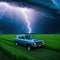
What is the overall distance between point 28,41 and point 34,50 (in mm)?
197

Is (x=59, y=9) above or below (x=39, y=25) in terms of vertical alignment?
above

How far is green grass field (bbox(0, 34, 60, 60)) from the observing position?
3.03 m

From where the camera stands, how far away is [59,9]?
10.8ft

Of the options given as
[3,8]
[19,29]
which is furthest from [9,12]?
[19,29]

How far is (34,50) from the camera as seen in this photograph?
10.2 ft

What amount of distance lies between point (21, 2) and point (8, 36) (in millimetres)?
709

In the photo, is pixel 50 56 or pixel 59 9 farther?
pixel 59 9

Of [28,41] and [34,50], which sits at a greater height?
[28,41]

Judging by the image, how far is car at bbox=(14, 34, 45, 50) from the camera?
3121 millimetres

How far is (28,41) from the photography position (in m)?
3.18

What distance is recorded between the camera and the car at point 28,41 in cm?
312

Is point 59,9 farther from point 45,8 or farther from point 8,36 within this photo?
point 8,36

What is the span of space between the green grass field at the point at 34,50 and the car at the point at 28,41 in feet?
0.23

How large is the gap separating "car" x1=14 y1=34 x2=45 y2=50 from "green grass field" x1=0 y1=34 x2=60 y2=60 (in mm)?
69
